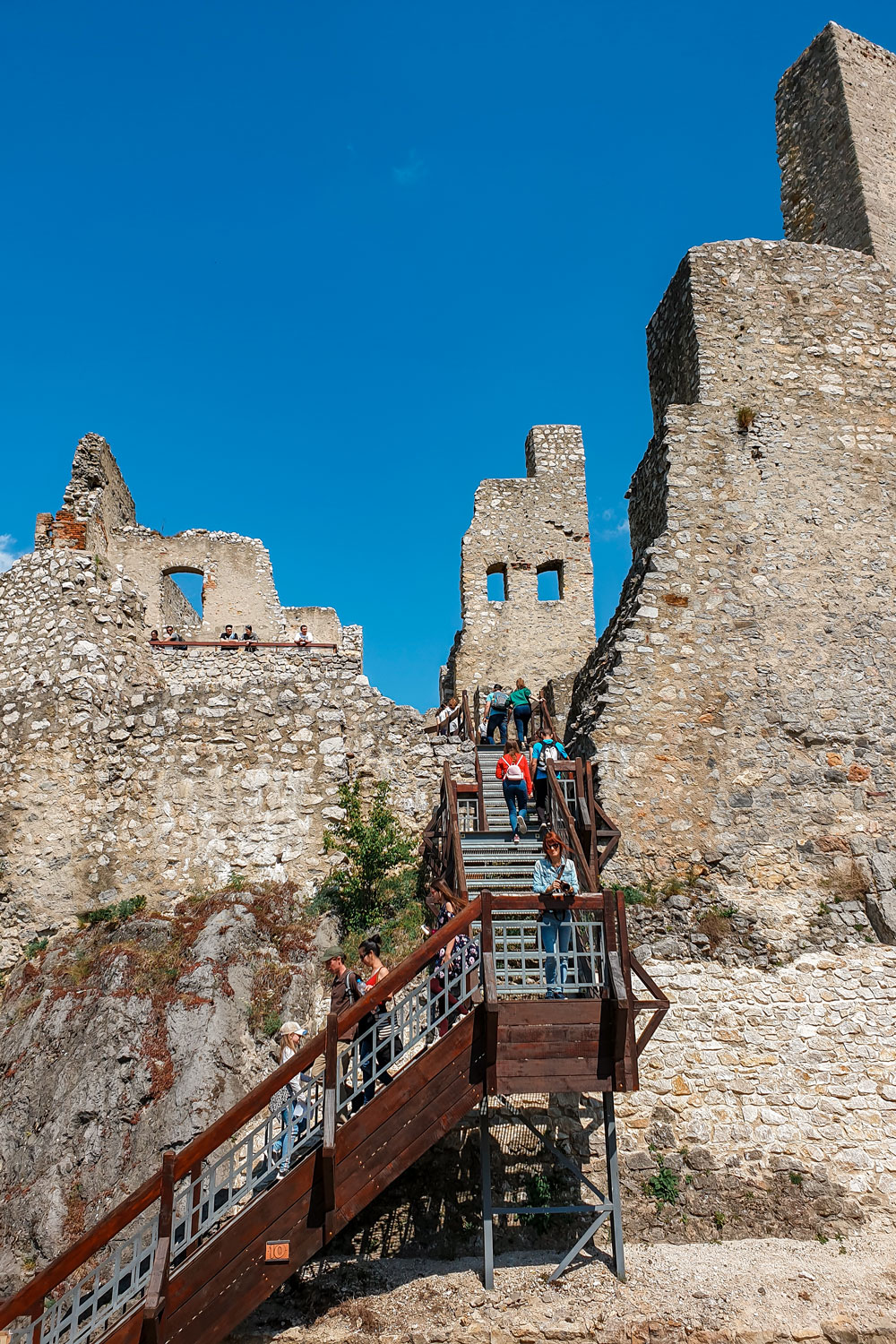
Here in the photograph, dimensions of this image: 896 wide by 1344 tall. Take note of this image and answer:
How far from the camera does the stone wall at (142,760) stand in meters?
9.95

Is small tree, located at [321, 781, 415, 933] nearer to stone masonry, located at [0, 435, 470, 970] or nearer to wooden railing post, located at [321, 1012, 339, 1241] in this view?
stone masonry, located at [0, 435, 470, 970]

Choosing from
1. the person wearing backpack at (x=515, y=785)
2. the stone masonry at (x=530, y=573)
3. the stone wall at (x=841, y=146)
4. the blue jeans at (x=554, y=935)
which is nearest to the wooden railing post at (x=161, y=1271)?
the blue jeans at (x=554, y=935)

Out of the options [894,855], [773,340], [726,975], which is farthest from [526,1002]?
[773,340]

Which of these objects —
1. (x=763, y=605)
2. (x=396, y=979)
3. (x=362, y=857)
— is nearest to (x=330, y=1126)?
(x=396, y=979)

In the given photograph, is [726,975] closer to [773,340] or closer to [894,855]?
[894,855]

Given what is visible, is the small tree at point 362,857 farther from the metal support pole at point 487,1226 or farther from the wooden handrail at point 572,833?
the metal support pole at point 487,1226

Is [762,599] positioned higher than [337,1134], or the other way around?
[762,599]

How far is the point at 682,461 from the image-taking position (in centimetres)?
1038

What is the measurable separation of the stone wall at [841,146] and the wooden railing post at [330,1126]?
1090cm

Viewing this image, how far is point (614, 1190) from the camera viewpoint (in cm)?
679

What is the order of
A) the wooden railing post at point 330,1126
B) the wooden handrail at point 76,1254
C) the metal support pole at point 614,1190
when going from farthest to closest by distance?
the metal support pole at point 614,1190
the wooden railing post at point 330,1126
the wooden handrail at point 76,1254

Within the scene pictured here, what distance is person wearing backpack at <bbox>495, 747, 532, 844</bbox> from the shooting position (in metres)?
9.16

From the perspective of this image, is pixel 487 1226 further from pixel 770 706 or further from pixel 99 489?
pixel 99 489

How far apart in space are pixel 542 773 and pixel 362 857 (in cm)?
224
